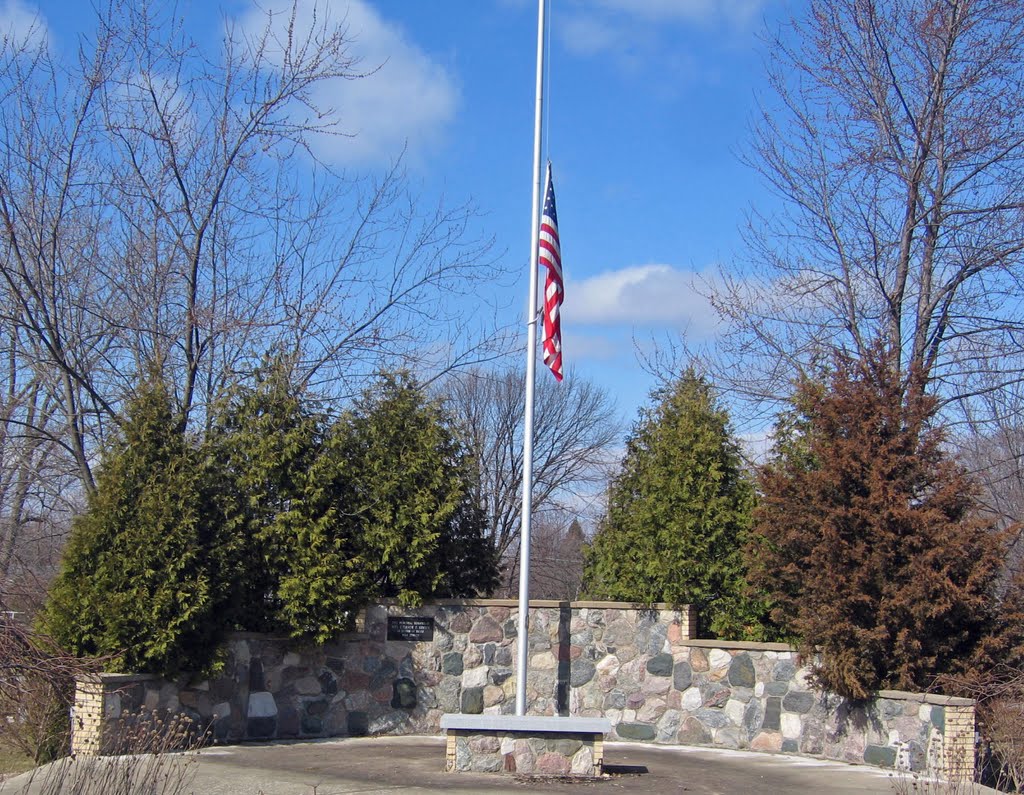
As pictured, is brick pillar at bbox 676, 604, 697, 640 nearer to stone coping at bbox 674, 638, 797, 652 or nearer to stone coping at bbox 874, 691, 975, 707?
stone coping at bbox 674, 638, 797, 652

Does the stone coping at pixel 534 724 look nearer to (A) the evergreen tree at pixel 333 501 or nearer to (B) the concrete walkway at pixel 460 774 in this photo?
(B) the concrete walkway at pixel 460 774

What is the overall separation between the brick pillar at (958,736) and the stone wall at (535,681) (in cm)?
152

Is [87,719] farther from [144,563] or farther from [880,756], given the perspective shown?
[880,756]

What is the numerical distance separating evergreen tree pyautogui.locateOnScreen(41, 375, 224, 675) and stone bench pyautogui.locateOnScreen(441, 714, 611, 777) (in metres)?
3.31

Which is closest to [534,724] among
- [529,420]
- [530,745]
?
[530,745]

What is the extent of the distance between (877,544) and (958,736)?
199 cm

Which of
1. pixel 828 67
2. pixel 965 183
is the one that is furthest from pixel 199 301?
pixel 965 183

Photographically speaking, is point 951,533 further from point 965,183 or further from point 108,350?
point 108,350

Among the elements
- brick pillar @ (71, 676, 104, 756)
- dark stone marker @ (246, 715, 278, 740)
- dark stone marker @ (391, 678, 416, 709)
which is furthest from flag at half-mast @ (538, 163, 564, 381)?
brick pillar @ (71, 676, 104, 756)

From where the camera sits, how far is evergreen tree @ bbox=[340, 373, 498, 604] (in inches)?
520

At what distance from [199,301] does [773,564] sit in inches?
330

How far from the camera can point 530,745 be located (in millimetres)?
10086


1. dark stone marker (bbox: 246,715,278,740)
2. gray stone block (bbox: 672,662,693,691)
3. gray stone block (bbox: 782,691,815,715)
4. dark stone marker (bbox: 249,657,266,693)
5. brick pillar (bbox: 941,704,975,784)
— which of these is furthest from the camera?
gray stone block (bbox: 672,662,693,691)

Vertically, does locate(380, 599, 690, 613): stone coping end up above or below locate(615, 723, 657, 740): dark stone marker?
above
